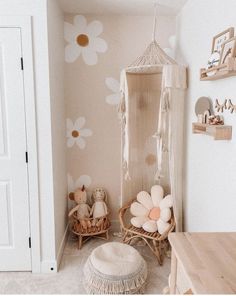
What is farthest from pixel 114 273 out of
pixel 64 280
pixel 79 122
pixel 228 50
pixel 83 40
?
pixel 83 40

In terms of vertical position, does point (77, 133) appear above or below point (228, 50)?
below

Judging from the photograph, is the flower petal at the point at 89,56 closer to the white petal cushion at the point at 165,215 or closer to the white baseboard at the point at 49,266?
the white petal cushion at the point at 165,215

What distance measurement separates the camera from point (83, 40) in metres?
2.76

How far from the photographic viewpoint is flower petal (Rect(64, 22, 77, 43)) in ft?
8.96

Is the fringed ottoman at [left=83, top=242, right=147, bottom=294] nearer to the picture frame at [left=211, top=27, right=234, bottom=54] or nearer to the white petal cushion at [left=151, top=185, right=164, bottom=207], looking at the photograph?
the white petal cushion at [left=151, top=185, right=164, bottom=207]

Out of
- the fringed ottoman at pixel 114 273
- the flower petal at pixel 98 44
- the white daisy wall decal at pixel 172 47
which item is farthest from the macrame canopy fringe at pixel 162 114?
the fringed ottoman at pixel 114 273

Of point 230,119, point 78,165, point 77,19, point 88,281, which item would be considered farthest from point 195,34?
point 88,281

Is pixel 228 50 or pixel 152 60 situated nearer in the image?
pixel 228 50

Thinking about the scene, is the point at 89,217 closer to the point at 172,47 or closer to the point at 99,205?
the point at 99,205

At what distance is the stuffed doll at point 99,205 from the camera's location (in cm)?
281

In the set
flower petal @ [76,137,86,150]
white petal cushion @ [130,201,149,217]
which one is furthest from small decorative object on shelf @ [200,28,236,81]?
flower petal @ [76,137,86,150]

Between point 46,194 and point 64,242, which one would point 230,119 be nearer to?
point 46,194

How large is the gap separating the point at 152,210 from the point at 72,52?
6.18 feet

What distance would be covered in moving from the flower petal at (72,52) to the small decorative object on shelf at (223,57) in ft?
4.95
